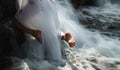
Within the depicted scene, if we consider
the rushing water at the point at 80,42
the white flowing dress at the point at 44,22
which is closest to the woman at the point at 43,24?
the white flowing dress at the point at 44,22

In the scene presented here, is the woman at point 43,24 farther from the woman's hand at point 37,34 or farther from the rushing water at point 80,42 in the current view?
the rushing water at point 80,42

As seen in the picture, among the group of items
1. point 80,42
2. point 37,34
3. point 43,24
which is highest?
point 43,24

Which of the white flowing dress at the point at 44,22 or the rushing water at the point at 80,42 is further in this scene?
the rushing water at the point at 80,42

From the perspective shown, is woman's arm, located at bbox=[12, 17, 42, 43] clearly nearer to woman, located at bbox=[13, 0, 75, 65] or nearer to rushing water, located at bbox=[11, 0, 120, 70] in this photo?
woman, located at bbox=[13, 0, 75, 65]

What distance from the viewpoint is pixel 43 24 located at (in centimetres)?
396

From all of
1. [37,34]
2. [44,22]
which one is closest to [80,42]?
[44,22]

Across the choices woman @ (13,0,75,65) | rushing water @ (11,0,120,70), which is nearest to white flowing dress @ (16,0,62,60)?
woman @ (13,0,75,65)

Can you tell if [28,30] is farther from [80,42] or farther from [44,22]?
[80,42]

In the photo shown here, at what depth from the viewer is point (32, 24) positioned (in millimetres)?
3889

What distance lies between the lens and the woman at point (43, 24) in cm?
383

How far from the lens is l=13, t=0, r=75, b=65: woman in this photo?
3.83m

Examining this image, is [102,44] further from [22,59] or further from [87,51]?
[22,59]

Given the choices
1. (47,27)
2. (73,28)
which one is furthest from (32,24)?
(73,28)

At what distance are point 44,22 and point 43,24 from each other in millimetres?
33
